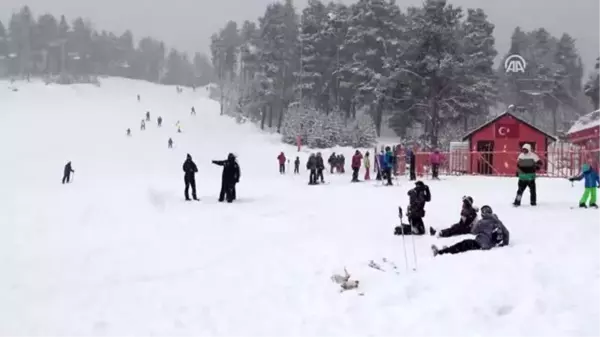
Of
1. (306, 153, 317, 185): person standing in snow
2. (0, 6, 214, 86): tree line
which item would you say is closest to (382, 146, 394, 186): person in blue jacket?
(306, 153, 317, 185): person standing in snow

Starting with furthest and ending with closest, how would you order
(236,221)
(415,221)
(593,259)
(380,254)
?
(236,221) → (415,221) → (380,254) → (593,259)

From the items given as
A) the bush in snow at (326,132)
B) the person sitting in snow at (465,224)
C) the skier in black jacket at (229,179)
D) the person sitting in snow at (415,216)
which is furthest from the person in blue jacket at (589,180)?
the bush in snow at (326,132)

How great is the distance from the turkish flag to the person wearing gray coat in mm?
23123

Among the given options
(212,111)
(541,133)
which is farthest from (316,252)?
(212,111)

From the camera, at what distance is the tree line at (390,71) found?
43656 mm

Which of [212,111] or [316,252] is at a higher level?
[212,111]

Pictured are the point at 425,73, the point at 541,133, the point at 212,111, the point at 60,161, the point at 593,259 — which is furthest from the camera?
the point at 212,111

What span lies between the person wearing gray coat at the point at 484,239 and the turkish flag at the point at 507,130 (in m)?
23.1

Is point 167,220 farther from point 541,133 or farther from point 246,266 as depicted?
point 541,133

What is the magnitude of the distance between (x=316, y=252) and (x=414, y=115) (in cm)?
4016

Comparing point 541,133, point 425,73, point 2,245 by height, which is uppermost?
point 425,73

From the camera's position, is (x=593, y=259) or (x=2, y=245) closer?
(x=593, y=259)

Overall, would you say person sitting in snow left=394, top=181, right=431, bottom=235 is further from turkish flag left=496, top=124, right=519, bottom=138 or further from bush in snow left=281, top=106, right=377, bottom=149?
bush in snow left=281, top=106, right=377, bottom=149

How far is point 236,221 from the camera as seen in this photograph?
48.2ft
